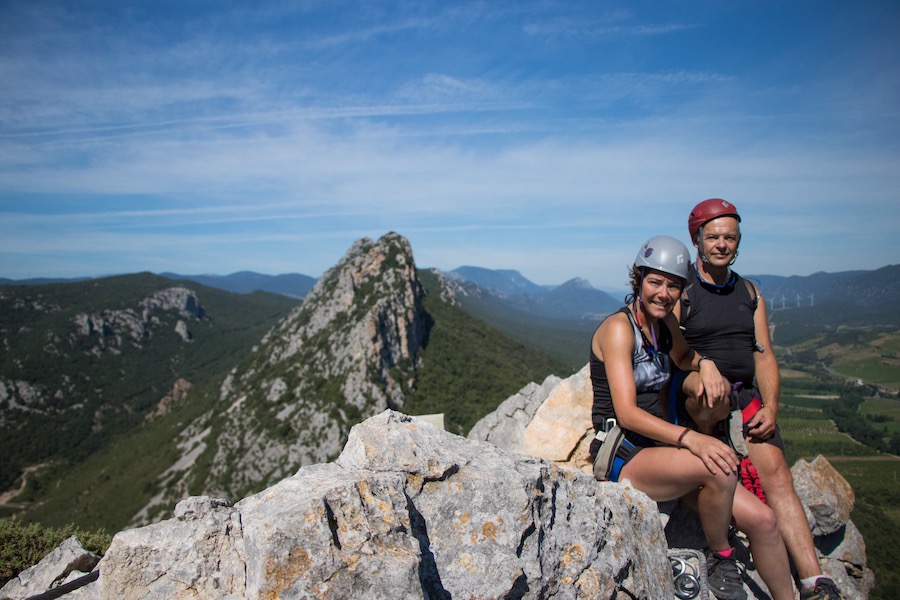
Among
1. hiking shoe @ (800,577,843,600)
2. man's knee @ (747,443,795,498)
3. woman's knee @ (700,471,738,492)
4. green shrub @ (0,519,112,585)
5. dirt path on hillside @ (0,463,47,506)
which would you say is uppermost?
woman's knee @ (700,471,738,492)

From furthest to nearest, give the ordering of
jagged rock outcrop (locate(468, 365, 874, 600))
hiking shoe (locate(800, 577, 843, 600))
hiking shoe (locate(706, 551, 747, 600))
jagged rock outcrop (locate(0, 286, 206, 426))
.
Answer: jagged rock outcrop (locate(0, 286, 206, 426)), jagged rock outcrop (locate(468, 365, 874, 600)), hiking shoe (locate(706, 551, 747, 600)), hiking shoe (locate(800, 577, 843, 600))

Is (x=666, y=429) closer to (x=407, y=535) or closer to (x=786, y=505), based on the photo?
(x=786, y=505)

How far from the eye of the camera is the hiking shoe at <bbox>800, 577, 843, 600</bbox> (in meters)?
5.13

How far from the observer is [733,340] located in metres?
6.42

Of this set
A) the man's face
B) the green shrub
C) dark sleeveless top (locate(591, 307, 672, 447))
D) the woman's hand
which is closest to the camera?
the woman's hand

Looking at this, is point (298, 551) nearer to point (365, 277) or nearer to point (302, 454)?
point (302, 454)

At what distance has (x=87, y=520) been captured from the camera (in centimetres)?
7688

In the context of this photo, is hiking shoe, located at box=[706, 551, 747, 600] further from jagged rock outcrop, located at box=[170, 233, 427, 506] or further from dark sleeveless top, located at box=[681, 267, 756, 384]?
jagged rock outcrop, located at box=[170, 233, 427, 506]

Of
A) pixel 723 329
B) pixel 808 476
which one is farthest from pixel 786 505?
pixel 808 476

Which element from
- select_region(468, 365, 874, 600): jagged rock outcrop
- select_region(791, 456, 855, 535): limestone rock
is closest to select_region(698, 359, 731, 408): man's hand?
select_region(468, 365, 874, 600): jagged rock outcrop

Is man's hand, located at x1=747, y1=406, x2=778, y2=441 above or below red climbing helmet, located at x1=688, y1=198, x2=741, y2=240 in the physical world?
below

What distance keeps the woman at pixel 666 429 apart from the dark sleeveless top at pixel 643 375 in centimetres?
1

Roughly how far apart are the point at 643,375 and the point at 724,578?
8.37ft

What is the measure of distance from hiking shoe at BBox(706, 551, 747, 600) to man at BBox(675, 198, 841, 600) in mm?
1065
